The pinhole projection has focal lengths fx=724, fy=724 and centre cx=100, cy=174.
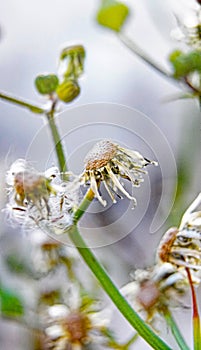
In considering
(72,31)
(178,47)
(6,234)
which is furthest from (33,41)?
(178,47)

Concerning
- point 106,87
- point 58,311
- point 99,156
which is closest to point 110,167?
point 99,156

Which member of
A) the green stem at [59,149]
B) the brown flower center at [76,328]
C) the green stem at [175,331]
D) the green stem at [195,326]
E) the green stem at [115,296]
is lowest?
the brown flower center at [76,328]

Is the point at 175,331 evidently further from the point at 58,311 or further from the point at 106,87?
the point at 106,87

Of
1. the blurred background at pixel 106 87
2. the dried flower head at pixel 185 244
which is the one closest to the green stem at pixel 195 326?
the dried flower head at pixel 185 244

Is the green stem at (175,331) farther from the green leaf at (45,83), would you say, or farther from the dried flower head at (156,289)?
the green leaf at (45,83)

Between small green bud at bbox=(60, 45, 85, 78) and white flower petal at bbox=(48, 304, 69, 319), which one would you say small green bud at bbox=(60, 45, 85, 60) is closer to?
small green bud at bbox=(60, 45, 85, 78)

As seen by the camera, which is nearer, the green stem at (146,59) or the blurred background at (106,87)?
the green stem at (146,59)

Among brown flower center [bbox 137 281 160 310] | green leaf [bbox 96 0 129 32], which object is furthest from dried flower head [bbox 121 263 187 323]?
green leaf [bbox 96 0 129 32]
